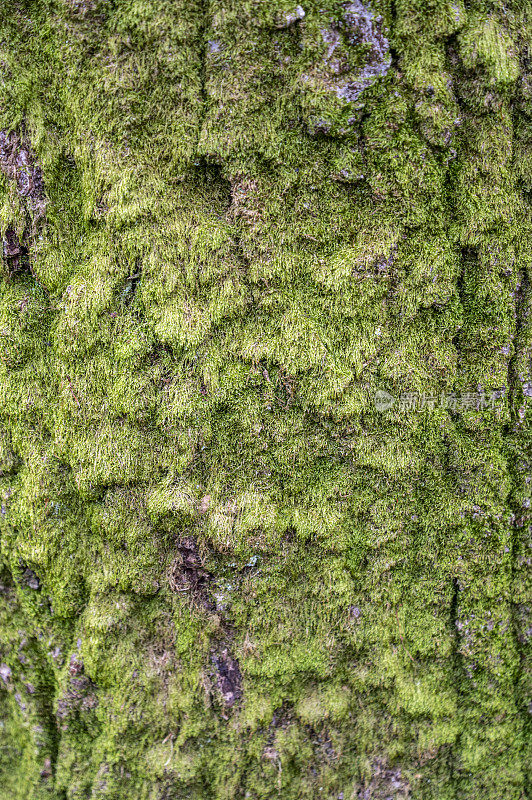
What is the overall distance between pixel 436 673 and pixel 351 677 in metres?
0.44

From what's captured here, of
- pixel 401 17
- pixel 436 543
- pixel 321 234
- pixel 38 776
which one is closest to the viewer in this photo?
pixel 401 17

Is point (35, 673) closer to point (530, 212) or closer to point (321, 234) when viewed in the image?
point (321, 234)

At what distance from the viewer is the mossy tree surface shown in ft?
6.43

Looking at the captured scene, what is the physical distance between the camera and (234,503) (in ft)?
6.89

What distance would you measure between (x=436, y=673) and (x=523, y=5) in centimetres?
324

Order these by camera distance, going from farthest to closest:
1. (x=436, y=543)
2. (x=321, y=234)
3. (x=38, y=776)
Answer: (x=38, y=776) < (x=436, y=543) < (x=321, y=234)

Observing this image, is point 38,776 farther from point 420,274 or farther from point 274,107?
point 274,107

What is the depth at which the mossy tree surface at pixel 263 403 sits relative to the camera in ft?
6.43

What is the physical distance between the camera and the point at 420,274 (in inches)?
80.7

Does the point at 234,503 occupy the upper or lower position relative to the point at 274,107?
lower

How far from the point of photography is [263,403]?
6.91ft

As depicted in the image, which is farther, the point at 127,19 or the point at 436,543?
the point at 436,543

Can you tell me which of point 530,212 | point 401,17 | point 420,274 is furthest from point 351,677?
point 401,17

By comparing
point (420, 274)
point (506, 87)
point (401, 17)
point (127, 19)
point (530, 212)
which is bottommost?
point (420, 274)
